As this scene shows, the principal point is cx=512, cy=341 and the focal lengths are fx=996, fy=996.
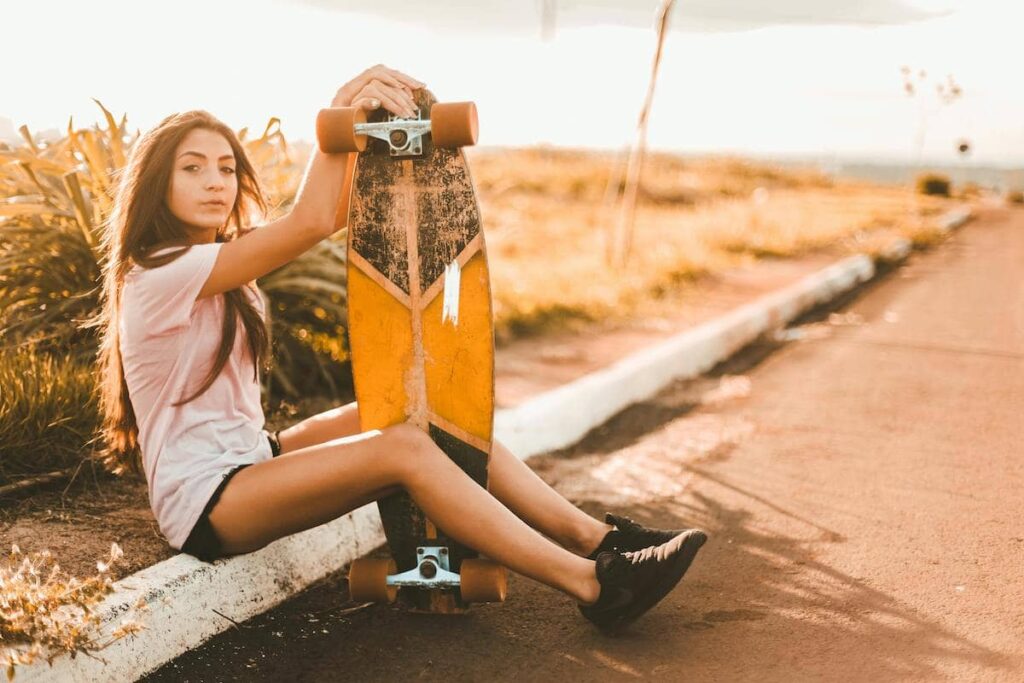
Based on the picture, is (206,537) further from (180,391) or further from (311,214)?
(311,214)

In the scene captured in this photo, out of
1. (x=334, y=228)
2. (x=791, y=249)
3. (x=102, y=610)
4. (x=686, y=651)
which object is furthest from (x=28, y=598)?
(x=791, y=249)

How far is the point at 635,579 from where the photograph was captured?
2.68 m

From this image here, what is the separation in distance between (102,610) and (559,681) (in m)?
1.16

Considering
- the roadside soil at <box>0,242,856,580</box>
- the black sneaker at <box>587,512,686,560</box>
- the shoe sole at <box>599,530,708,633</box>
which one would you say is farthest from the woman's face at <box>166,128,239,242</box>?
the shoe sole at <box>599,530,708,633</box>

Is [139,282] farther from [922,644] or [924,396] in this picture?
[924,396]

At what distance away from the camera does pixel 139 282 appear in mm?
2762

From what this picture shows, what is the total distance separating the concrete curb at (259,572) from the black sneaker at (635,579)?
997mm

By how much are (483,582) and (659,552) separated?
496 millimetres

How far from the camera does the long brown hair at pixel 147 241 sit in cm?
285

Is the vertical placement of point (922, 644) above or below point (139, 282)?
below

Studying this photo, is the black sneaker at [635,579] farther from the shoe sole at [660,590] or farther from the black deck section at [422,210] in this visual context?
the black deck section at [422,210]

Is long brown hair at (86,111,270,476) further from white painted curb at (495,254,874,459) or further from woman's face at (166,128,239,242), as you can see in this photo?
white painted curb at (495,254,874,459)

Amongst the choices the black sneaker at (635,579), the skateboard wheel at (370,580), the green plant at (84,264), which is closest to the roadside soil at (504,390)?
Result: the green plant at (84,264)

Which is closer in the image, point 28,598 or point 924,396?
point 28,598
